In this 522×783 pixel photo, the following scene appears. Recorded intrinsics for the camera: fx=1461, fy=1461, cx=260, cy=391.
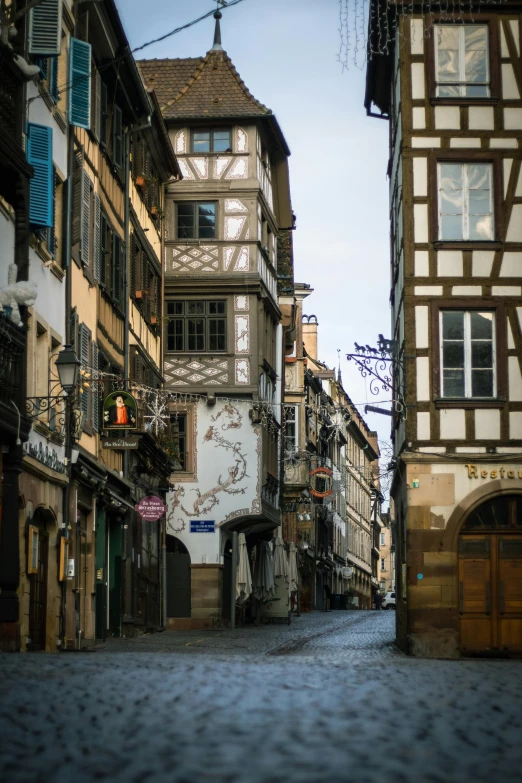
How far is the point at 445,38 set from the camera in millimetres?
28234

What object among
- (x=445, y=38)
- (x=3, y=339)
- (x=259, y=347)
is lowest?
(x=3, y=339)

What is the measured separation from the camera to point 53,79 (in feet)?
78.5

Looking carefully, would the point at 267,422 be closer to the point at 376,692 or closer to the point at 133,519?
the point at 133,519

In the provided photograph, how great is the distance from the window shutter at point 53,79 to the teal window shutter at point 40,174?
5.40 ft

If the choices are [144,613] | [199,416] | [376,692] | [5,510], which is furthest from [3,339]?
[199,416]

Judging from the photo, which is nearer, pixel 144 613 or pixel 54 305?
pixel 54 305

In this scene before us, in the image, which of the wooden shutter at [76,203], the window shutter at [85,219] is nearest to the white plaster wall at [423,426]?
the window shutter at [85,219]

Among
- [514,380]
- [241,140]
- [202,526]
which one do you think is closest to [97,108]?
[514,380]

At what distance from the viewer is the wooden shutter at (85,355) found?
2578cm

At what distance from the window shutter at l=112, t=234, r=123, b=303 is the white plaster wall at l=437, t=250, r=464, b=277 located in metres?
6.77

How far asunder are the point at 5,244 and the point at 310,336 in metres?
65.8

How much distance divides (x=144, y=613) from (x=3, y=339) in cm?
1662

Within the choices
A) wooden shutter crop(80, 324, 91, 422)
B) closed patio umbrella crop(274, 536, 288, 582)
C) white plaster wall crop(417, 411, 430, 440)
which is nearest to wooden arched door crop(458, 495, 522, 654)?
white plaster wall crop(417, 411, 430, 440)

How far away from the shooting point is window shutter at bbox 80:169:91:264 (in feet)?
84.7
